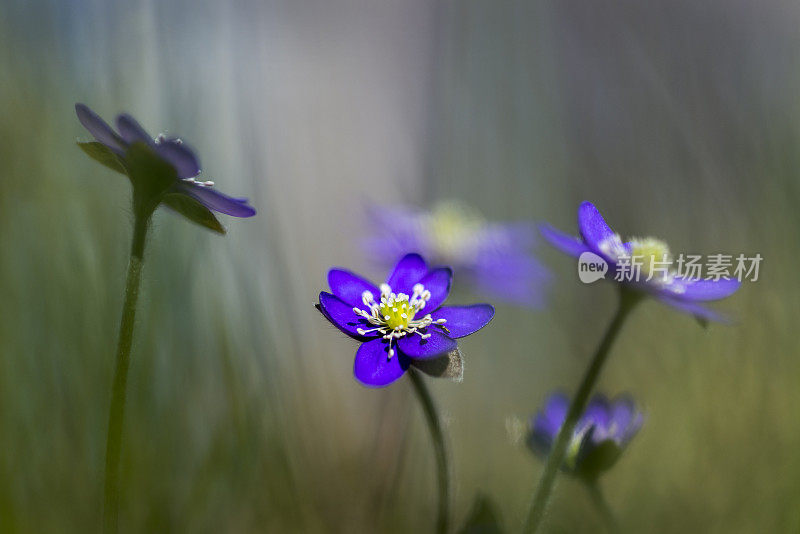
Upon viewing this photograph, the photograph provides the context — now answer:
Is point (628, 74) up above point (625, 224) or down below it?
above

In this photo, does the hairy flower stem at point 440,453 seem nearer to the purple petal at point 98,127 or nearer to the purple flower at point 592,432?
the purple flower at point 592,432

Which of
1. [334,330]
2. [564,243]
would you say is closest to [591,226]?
[564,243]

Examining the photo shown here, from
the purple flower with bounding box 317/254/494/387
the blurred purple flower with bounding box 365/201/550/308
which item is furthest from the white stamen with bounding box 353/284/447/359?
the blurred purple flower with bounding box 365/201/550/308

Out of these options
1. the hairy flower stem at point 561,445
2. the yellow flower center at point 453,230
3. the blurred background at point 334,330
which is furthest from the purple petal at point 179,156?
the yellow flower center at point 453,230

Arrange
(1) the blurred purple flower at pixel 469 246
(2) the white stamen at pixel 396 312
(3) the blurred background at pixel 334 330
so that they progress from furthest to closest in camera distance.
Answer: (1) the blurred purple flower at pixel 469 246, (3) the blurred background at pixel 334 330, (2) the white stamen at pixel 396 312

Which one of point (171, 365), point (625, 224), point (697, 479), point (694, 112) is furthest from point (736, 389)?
point (171, 365)

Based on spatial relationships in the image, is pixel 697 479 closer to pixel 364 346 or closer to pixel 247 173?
pixel 364 346
